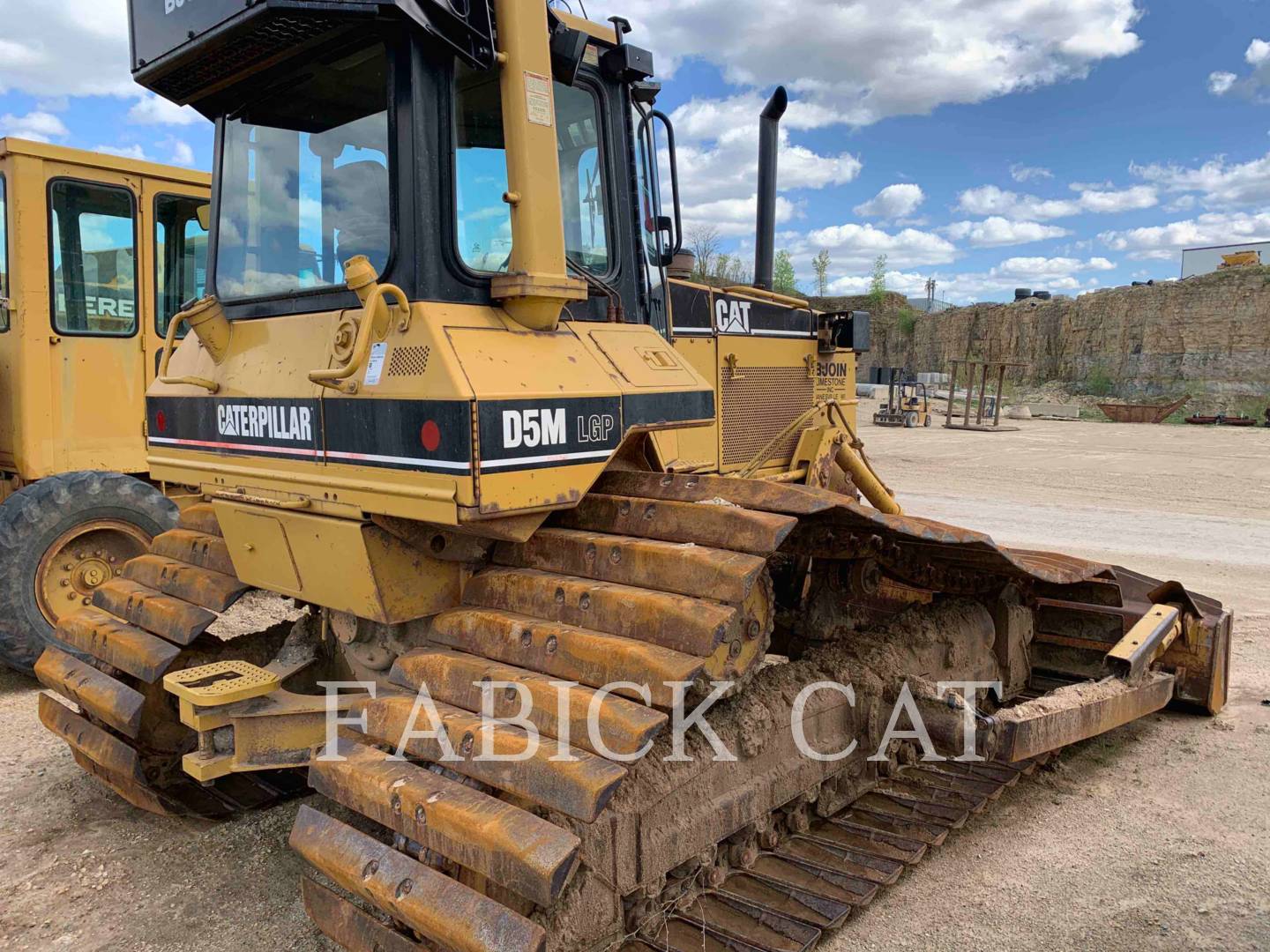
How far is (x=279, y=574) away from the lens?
345 centimetres

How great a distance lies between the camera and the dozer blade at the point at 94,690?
3705 mm

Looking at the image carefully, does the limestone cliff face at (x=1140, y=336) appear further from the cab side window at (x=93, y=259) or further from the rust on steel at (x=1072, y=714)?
the cab side window at (x=93, y=259)

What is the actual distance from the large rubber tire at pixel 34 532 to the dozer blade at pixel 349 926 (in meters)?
3.63

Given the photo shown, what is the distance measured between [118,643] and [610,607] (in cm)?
235

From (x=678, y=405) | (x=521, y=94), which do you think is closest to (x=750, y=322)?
(x=678, y=405)

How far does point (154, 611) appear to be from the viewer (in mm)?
3906

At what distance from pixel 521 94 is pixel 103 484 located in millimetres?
4401

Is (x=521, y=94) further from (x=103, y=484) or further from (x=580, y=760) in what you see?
(x=103, y=484)

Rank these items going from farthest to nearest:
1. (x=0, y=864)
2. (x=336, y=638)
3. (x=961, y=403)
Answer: (x=961, y=403) < (x=336, y=638) < (x=0, y=864)

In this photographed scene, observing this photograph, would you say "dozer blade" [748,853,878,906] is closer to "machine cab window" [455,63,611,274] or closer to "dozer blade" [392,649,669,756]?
"dozer blade" [392,649,669,756]

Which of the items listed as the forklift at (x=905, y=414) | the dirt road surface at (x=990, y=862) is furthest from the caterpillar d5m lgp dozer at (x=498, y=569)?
the forklift at (x=905, y=414)

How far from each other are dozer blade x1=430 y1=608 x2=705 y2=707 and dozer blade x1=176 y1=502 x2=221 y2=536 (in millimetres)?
1831

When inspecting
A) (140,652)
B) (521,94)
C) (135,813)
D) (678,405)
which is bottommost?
(135,813)

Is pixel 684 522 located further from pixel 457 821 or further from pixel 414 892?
pixel 414 892
